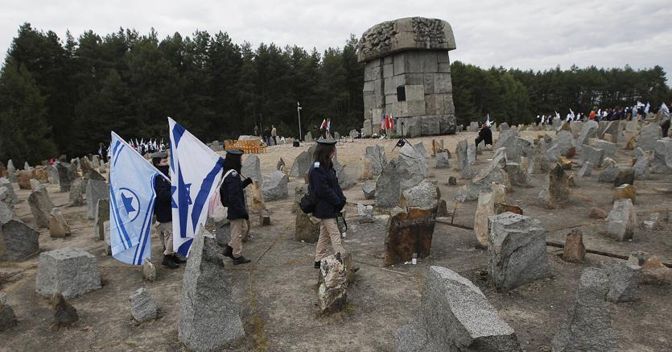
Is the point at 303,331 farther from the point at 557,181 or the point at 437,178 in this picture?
the point at 437,178

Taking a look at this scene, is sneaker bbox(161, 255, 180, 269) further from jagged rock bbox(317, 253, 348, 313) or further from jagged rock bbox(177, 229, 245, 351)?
jagged rock bbox(317, 253, 348, 313)

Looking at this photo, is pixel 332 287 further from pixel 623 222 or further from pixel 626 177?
pixel 626 177

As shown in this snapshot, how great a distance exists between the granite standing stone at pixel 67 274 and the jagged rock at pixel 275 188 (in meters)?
4.88

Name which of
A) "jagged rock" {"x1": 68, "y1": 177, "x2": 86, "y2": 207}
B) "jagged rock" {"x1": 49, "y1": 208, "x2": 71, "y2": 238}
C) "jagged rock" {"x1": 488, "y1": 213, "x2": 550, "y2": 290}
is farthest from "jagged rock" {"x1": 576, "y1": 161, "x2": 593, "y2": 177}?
"jagged rock" {"x1": 68, "y1": 177, "x2": 86, "y2": 207}

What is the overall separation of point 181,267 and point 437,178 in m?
6.99

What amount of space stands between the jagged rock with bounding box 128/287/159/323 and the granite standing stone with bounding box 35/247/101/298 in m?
1.18

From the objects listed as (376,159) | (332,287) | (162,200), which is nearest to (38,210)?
(162,200)

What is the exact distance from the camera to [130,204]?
5480 mm

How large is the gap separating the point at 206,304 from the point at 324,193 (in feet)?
6.31

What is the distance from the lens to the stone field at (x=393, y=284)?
9.84ft

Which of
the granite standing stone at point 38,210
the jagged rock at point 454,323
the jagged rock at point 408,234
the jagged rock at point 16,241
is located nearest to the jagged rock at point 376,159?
the jagged rock at point 408,234

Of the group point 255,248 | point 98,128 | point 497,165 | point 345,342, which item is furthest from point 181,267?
point 98,128

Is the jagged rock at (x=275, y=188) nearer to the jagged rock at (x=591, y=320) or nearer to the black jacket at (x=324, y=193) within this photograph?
the black jacket at (x=324, y=193)

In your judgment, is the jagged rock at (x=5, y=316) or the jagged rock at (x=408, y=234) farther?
the jagged rock at (x=408, y=234)
